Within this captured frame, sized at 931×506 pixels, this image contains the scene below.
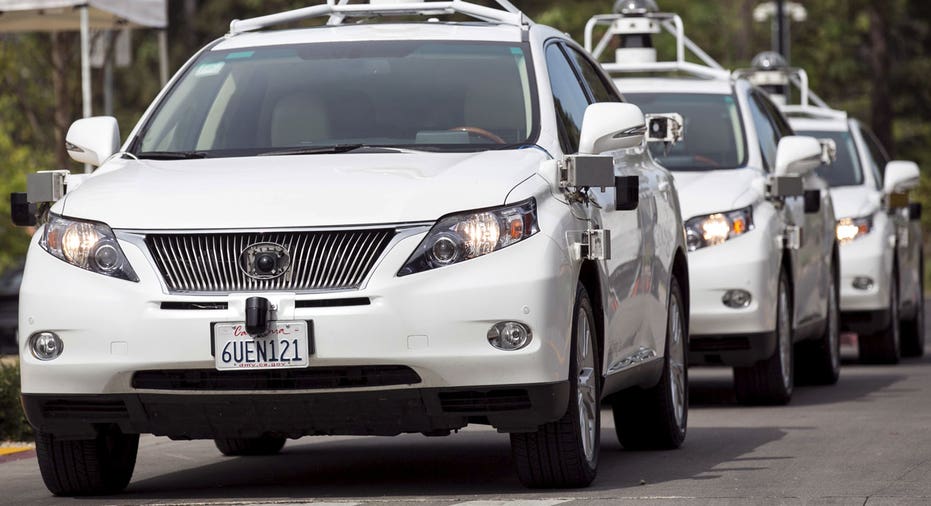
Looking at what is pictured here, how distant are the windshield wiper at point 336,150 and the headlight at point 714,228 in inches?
163

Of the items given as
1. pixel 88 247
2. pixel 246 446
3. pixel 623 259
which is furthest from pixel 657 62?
pixel 88 247

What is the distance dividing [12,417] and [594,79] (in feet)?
11.2

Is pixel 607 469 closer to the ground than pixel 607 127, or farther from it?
closer to the ground

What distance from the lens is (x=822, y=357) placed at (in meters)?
14.0

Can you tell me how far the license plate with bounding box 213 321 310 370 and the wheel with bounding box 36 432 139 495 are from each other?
2.87 feet

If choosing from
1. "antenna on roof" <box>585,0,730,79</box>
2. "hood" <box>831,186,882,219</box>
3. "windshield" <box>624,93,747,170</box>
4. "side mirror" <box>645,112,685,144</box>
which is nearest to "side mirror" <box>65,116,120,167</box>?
"side mirror" <box>645,112,685,144</box>

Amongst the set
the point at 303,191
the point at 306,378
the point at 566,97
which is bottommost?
the point at 306,378

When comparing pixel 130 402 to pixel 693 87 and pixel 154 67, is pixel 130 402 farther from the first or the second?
pixel 154 67

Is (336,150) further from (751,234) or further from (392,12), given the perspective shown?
(751,234)

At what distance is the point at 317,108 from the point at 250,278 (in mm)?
1412

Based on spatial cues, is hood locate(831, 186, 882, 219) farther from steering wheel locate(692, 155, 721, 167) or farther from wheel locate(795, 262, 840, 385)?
steering wheel locate(692, 155, 721, 167)

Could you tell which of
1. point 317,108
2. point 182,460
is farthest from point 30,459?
point 317,108

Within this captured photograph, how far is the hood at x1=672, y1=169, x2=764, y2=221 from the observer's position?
39.6ft

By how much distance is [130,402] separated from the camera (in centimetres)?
747
